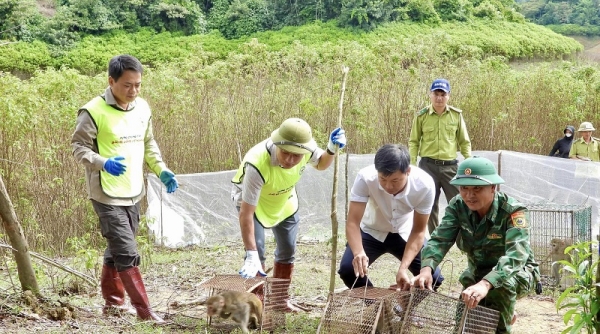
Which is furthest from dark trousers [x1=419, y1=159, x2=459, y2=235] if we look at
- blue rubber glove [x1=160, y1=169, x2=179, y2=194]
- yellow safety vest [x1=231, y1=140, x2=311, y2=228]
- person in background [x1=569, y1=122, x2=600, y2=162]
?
person in background [x1=569, y1=122, x2=600, y2=162]

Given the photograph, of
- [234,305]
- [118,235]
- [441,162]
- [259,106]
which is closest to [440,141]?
[441,162]

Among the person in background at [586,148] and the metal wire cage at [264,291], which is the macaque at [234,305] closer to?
the metal wire cage at [264,291]

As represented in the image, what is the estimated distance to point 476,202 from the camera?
14.4ft

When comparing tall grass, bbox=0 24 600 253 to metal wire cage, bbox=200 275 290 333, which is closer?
metal wire cage, bbox=200 275 290 333


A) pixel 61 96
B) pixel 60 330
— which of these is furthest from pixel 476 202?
pixel 61 96

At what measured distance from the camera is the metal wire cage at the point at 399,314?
4352 millimetres

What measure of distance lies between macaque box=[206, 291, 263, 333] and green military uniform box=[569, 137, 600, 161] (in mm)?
8210

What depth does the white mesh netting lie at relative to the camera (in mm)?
9609

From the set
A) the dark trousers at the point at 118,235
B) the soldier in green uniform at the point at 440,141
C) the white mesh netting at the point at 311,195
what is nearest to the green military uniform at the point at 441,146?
the soldier in green uniform at the point at 440,141

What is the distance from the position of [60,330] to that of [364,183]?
2261mm

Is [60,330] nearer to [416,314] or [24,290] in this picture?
[24,290]

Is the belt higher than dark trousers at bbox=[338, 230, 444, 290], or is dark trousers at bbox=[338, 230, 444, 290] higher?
the belt

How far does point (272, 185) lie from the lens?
17.8ft

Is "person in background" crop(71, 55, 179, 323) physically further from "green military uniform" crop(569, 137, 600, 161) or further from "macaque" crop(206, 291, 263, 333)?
"green military uniform" crop(569, 137, 600, 161)
